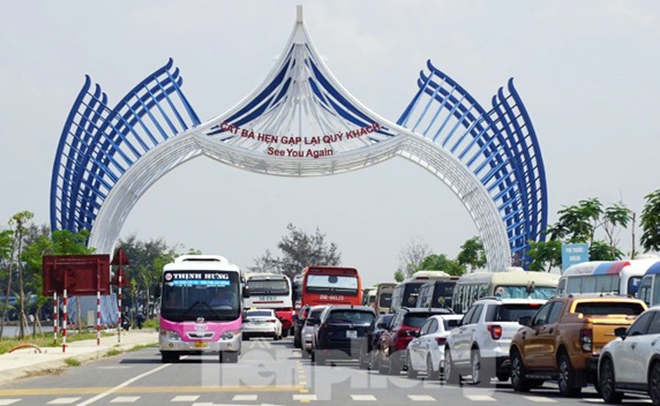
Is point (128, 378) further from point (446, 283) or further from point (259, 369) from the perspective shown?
point (446, 283)

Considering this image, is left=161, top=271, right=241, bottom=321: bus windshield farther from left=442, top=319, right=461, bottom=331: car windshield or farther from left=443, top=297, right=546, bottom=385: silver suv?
left=443, top=297, right=546, bottom=385: silver suv

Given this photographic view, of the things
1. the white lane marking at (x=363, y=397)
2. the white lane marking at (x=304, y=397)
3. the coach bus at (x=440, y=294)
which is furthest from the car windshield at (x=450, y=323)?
the coach bus at (x=440, y=294)

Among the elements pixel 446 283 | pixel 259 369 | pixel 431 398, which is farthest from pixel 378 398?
pixel 446 283

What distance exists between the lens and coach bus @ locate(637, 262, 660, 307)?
3038cm

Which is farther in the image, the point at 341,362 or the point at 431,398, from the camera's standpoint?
the point at 341,362

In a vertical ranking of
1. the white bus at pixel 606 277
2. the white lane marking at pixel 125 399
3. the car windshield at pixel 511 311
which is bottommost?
the white lane marking at pixel 125 399

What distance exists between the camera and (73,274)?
41.8 m

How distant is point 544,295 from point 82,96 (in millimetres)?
43095

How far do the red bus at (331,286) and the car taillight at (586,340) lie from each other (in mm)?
41201

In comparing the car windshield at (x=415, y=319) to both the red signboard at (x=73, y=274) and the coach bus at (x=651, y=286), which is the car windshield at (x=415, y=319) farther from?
the red signboard at (x=73, y=274)

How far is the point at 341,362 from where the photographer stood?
3909cm

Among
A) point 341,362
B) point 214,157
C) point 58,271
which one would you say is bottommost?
point 341,362

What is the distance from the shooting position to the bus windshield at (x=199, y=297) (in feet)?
120

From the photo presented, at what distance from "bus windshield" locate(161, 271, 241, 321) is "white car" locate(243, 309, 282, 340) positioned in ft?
83.6
